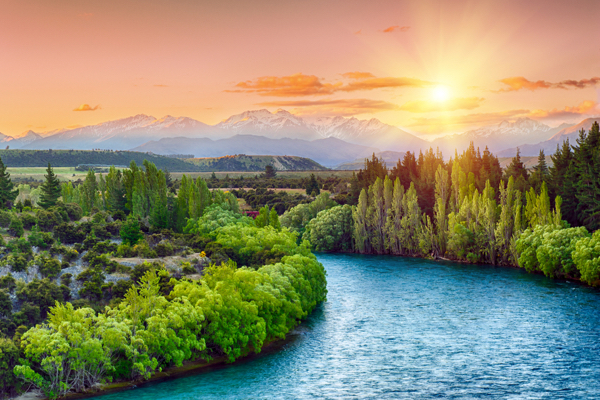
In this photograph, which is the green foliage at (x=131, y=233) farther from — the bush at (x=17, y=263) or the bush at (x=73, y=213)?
the bush at (x=17, y=263)

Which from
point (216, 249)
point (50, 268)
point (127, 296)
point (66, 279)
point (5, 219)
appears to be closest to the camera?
point (127, 296)

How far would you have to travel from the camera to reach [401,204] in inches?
4702

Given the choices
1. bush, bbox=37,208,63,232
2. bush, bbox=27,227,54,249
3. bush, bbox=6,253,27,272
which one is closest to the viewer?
bush, bbox=6,253,27,272

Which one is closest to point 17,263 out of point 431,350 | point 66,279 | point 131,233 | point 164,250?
point 66,279

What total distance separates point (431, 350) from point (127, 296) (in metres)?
27.5

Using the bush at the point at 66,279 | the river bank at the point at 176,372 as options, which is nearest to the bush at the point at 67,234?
the bush at the point at 66,279

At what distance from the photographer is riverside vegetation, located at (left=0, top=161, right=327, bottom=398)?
39.1 m

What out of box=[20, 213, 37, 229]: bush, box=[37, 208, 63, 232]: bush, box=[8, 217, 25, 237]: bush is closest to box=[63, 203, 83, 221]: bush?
box=[37, 208, 63, 232]: bush

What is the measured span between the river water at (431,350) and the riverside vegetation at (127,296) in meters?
2.91

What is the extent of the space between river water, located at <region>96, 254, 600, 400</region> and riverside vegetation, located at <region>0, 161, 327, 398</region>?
2.91m

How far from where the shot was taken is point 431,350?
167 ft

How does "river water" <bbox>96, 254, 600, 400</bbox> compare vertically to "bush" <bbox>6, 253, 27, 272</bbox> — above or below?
below

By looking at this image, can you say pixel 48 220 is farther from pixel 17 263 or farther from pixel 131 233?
pixel 17 263

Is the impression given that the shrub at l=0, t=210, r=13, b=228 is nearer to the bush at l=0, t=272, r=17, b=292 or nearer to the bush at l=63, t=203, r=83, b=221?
the bush at l=63, t=203, r=83, b=221
